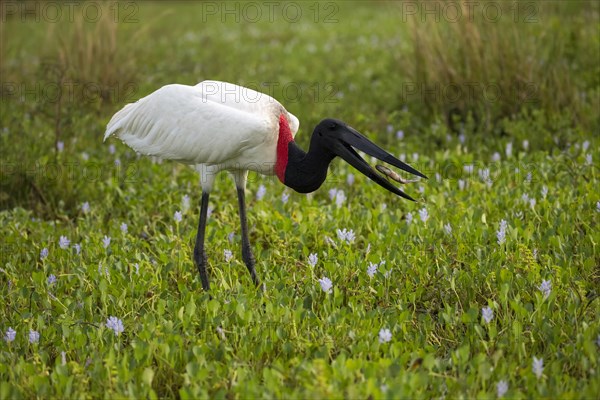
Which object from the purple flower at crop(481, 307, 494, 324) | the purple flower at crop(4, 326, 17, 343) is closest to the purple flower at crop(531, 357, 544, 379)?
the purple flower at crop(481, 307, 494, 324)

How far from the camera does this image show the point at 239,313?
3684 mm

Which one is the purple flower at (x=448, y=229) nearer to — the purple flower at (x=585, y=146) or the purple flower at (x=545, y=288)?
the purple flower at (x=545, y=288)

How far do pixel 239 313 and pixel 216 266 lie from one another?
1.01 m

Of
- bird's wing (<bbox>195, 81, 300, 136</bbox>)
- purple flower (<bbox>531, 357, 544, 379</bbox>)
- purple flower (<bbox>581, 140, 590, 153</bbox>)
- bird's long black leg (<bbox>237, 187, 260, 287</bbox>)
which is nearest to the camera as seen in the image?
purple flower (<bbox>531, 357, 544, 379</bbox>)

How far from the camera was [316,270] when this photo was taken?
4.46 metres

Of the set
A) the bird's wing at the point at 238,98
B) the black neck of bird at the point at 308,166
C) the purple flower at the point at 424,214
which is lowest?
the purple flower at the point at 424,214

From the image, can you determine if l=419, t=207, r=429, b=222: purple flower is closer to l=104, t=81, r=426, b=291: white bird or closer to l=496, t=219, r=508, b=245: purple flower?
l=496, t=219, r=508, b=245: purple flower

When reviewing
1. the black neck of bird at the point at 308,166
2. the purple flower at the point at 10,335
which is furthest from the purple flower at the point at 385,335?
the purple flower at the point at 10,335

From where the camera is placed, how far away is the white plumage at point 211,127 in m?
4.21

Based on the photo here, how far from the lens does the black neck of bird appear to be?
420cm

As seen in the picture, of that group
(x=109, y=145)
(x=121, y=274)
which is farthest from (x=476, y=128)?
(x=121, y=274)

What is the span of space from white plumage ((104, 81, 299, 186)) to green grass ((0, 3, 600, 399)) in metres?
0.59

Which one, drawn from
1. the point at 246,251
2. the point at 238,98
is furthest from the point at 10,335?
the point at 238,98

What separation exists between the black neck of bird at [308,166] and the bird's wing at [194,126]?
180 millimetres
